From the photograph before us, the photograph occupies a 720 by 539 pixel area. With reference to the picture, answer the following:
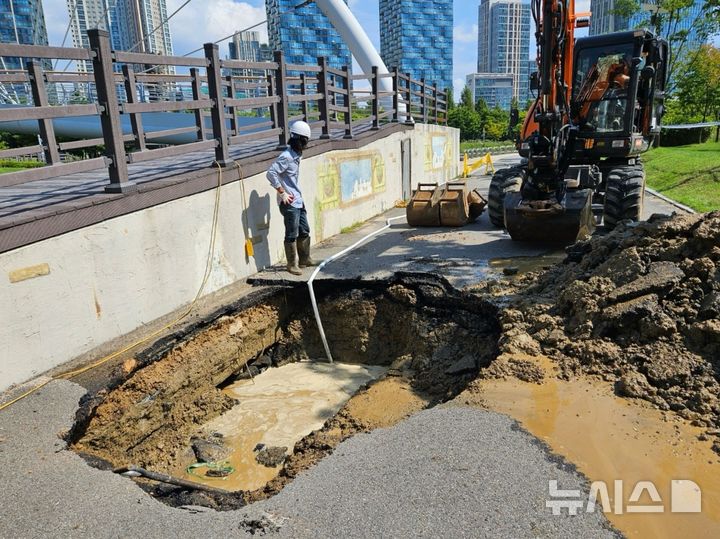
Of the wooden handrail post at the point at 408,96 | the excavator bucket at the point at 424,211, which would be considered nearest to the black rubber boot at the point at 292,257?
the excavator bucket at the point at 424,211

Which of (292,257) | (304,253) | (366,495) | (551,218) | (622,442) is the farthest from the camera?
(551,218)

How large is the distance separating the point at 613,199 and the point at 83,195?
7760mm

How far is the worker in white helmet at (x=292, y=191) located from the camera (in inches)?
275

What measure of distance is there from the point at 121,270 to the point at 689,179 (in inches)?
595

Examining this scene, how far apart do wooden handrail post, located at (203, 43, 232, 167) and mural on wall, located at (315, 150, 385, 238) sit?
2.65 metres

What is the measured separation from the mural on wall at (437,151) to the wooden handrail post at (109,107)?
13.0 meters

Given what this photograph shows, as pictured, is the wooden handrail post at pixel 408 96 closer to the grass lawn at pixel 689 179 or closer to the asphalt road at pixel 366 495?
the grass lawn at pixel 689 179

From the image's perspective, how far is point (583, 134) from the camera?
9.20 meters

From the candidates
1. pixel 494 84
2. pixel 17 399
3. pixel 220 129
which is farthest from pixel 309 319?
pixel 494 84

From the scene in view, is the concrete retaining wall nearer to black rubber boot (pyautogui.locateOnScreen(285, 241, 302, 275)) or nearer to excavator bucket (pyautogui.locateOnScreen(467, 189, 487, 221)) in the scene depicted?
black rubber boot (pyautogui.locateOnScreen(285, 241, 302, 275))

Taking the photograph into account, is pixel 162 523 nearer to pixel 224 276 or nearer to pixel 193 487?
pixel 193 487

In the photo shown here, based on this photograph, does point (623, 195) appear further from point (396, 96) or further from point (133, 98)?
point (133, 98)

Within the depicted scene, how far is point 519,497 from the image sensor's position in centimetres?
294

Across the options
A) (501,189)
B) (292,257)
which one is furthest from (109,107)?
(501,189)
